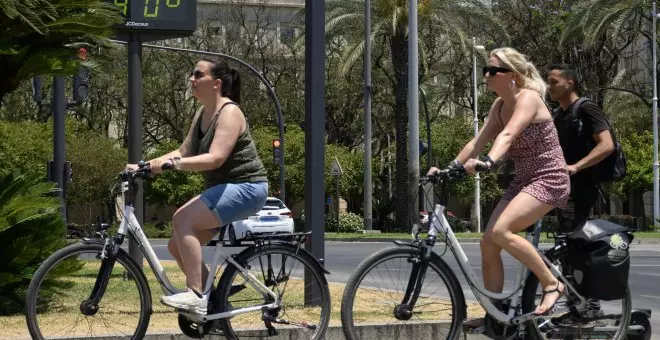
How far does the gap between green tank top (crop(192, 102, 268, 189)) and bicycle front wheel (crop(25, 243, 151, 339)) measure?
27.0 inches

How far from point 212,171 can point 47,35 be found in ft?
9.35

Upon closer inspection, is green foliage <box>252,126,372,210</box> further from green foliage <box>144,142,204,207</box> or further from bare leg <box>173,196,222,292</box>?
bare leg <box>173,196,222,292</box>

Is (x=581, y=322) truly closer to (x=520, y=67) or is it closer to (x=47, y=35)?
(x=520, y=67)

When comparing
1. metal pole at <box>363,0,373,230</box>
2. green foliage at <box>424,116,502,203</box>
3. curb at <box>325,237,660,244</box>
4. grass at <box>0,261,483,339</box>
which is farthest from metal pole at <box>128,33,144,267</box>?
green foliage at <box>424,116,502,203</box>

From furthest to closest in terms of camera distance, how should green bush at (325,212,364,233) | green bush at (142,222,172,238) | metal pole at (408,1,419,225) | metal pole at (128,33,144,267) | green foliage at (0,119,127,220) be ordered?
green foliage at (0,119,127,220) → green bush at (142,222,172,238) → green bush at (325,212,364,233) → metal pole at (408,1,419,225) → metal pole at (128,33,144,267)

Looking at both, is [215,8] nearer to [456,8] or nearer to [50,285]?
[456,8]

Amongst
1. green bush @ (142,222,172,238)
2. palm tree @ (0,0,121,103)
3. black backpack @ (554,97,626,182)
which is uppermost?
palm tree @ (0,0,121,103)

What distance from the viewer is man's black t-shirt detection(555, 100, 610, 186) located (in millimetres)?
8102

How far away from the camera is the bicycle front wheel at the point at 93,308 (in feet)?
22.6

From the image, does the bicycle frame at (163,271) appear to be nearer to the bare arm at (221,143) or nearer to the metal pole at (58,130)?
the bare arm at (221,143)

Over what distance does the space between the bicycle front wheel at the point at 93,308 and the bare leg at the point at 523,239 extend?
6.42 feet

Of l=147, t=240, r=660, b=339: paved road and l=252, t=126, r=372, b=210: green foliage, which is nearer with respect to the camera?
l=147, t=240, r=660, b=339: paved road

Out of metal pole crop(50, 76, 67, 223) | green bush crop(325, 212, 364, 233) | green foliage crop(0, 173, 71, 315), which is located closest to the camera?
green foliage crop(0, 173, 71, 315)

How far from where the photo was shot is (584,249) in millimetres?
7398
